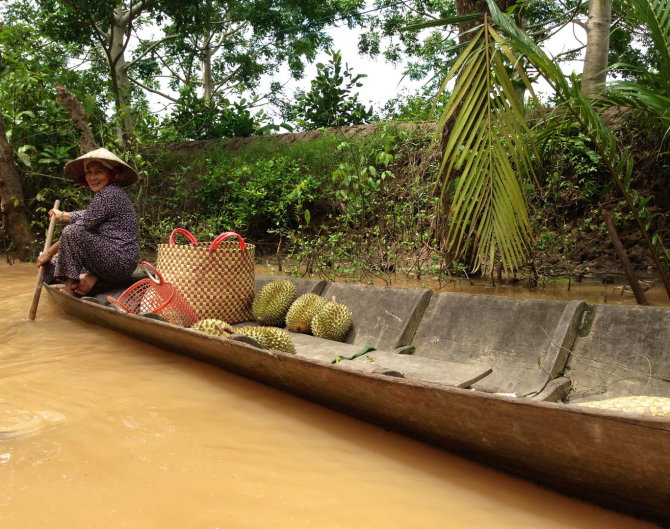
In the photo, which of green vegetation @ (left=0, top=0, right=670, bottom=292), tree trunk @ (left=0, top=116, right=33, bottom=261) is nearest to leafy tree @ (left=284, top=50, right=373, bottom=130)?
green vegetation @ (left=0, top=0, right=670, bottom=292)

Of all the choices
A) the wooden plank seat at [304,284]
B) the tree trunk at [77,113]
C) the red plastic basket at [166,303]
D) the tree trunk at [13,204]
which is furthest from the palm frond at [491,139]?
the tree trunk at [13,204]

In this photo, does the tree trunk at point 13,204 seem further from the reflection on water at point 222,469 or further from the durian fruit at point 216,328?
the durian fruit at point 216,328

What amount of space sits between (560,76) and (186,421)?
2.29m

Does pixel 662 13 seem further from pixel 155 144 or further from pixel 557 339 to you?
pixel 155 144

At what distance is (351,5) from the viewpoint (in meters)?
11.2

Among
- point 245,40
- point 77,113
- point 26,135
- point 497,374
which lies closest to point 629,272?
point 497,374

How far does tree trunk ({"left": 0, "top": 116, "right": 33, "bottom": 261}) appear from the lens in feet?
23.8

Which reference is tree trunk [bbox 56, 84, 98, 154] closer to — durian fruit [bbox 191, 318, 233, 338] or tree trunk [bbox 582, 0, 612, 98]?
durian fruit [bbox 191, 318, 233, 338]

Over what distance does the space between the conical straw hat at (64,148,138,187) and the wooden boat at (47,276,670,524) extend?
3.39 ft

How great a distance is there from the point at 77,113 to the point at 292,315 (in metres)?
4.23

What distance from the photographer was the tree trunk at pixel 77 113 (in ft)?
19.9

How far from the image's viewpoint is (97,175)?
4.14 m

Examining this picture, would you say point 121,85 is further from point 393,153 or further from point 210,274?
point 210,274

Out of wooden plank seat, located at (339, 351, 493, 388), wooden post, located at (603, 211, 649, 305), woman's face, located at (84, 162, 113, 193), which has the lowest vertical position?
wooden plank seat, located at (339, 351, 493, 388)
